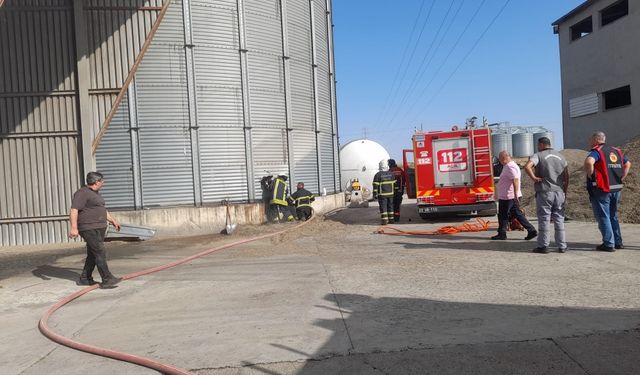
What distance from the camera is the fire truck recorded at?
45.8 ft

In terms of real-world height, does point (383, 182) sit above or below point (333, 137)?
below

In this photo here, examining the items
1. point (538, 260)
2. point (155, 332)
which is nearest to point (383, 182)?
point (538, 260)

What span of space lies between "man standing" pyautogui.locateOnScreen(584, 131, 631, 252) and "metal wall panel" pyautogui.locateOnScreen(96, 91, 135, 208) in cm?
1161

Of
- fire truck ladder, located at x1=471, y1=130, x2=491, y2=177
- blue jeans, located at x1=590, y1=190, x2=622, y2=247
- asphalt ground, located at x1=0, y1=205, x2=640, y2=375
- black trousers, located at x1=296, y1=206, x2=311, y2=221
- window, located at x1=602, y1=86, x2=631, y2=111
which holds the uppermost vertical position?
window, located at x1=602, y1=86, x2=631, y2=111

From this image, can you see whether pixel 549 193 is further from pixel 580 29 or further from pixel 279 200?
pixel 580 29

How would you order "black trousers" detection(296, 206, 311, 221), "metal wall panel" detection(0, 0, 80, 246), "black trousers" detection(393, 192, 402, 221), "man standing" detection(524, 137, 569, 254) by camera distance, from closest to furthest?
"man standing" detection(524, 137, 569, 254) → "metal wall panel" detection(0, 0, 80, 246) → "black trousers" detection(393, 192, 402, 221) → "black trousers" detection(296, 206, 311, 221)

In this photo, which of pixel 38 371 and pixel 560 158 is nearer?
pixel 38 371

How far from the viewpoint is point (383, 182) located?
46.1 feet

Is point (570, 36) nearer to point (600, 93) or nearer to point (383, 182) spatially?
point (600, 93)

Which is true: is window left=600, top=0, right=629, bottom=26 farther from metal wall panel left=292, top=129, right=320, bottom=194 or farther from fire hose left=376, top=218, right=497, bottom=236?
fire hose left=376, top=218, right=497, bottom=236

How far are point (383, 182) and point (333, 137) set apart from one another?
19.7ft

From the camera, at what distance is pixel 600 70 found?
2658cm

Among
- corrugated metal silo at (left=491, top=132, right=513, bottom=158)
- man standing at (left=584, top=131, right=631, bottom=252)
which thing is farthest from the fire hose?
corrugated metal silo at (left=491, top=132, right=513, bottom=158)

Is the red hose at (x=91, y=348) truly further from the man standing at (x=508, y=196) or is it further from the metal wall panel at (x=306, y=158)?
the metal wall panel at (x=306, y=158)
